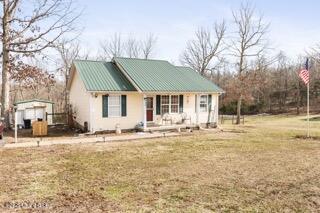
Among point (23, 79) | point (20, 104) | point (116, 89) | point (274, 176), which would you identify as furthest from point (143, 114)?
point (274, 176)

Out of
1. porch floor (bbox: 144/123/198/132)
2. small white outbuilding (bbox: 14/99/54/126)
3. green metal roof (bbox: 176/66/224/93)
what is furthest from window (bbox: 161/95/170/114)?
small white outbuilding (bbox: 14/99/54/126)

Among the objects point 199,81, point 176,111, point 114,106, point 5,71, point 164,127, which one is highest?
point 5,71

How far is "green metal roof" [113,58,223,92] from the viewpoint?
18.0 m

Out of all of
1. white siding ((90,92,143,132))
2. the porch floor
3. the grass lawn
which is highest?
white siding ((90,92,143,132))

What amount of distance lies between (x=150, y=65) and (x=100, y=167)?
12.5 m

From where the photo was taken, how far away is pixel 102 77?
17.6 meters

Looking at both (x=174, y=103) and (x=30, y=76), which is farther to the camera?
(x=174, y=103)

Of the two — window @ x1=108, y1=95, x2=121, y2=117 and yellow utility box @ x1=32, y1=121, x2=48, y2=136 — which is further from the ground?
window @ x1=108, y1=95, x2=121, y2=117

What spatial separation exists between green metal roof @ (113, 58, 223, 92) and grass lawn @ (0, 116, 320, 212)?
19.2 ft

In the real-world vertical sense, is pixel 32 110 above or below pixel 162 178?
above

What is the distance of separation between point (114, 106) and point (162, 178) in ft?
32.5

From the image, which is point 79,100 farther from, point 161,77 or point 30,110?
point 161,77

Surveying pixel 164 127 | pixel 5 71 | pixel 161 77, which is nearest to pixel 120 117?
pixel 164 127

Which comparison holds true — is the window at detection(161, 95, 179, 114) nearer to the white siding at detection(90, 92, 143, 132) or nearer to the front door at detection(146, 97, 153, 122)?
the front door at detection(146, 97, 153, 122)
